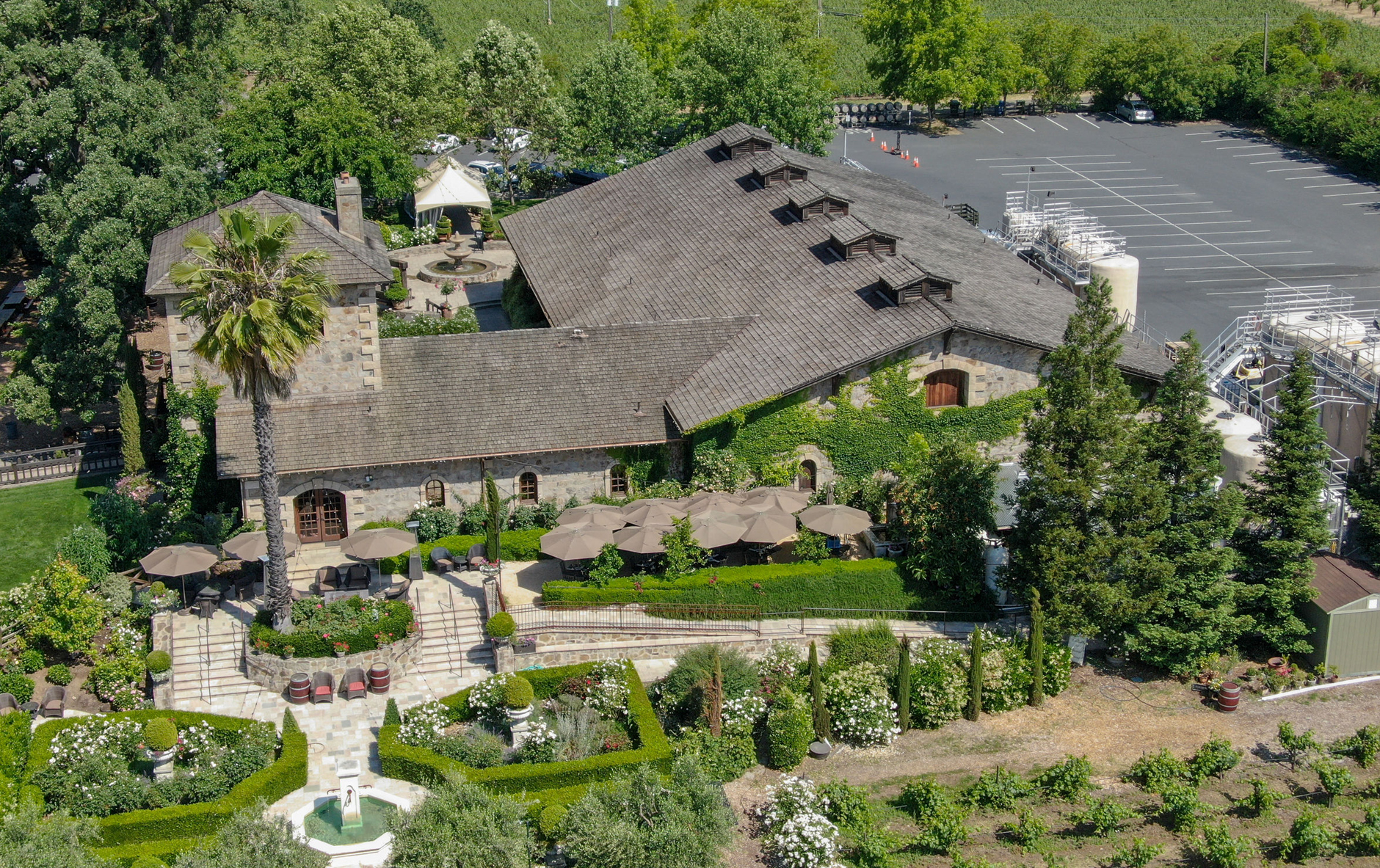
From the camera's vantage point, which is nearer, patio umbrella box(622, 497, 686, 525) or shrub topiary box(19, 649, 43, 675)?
shrub topiary box(19, 649, 43, 675)

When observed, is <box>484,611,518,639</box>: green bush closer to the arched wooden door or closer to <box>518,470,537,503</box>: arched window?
<box>518,470,537,503</box>: arched window

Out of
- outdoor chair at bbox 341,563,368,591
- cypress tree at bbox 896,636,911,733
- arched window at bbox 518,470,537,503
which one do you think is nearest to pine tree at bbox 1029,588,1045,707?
cypress tree at bbox 896,636,911,733

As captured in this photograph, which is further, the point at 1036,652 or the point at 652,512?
the point at 652,512

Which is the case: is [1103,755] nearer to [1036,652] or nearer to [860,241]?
[1036,652]

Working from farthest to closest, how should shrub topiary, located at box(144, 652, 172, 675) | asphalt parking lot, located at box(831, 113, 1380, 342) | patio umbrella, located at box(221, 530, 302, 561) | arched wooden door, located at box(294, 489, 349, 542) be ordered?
asphalt parking lot, located at box(831, 113, 1380, 342)
arched wooden door, located at box(294, 489, 349, 542)
patio umbrella, located at box(221, 530, 302, 561)
shrub topiary, located at box(144, 652, 172, 675)

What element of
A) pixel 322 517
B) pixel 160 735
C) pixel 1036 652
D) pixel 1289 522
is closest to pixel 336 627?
pixel 160 735

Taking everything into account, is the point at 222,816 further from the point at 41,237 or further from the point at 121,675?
the point at 41,237

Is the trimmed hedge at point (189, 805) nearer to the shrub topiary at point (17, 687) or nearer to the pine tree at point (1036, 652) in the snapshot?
the shrub topiary at point (17, 687)
